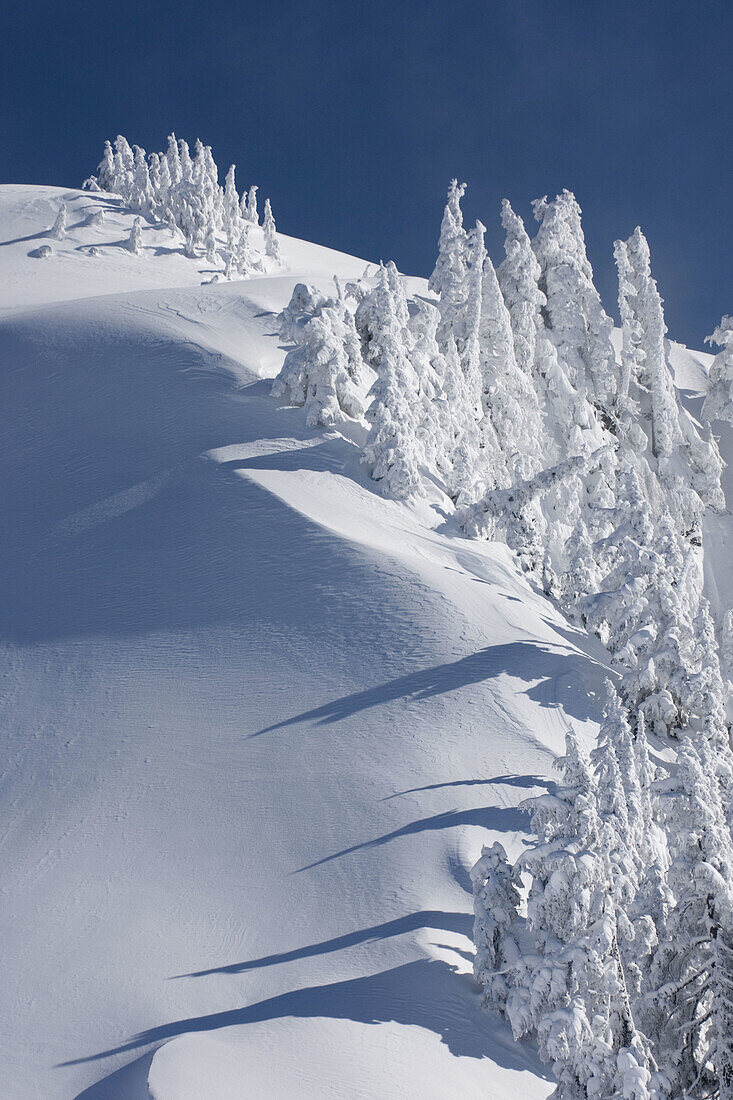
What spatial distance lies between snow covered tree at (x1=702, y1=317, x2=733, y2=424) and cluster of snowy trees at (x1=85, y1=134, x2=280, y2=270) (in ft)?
105

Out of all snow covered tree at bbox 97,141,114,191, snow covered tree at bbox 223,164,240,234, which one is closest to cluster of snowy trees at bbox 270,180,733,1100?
snow covered tree at bbox 223,164,240,234

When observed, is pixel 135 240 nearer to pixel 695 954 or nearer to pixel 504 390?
pixel 504 390

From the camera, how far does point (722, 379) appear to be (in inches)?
2156

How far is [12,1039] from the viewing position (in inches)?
420

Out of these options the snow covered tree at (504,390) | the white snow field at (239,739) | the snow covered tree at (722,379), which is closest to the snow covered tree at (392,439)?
the white snow field at (239,739)

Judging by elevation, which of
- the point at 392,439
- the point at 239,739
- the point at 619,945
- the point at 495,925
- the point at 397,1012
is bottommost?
the point at 397,1012

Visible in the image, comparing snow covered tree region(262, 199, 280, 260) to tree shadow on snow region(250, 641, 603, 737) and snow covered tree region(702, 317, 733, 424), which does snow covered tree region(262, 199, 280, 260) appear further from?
tree shadow on snow region(250, 641, 603, 737)

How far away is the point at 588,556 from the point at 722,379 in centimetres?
3264

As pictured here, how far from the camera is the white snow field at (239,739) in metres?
10.7

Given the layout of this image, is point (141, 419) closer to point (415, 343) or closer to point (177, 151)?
point (415, 343)

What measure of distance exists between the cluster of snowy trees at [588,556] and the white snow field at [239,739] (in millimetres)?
1330

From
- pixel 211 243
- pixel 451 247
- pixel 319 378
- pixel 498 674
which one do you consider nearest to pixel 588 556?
pixel 319 378

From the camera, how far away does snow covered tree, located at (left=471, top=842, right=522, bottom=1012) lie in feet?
36.9

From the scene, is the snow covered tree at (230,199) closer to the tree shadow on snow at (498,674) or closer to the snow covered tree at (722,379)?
the snow covered tree at (722,379)
